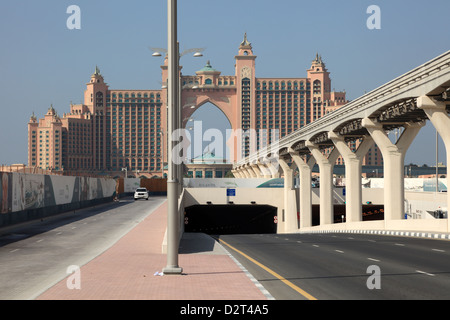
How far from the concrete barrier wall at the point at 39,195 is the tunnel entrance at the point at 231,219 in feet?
96.7

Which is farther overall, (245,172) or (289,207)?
(245,172)

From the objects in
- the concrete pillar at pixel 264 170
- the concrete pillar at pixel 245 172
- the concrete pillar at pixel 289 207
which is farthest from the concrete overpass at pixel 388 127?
the concrete pillar at pixel 245 172

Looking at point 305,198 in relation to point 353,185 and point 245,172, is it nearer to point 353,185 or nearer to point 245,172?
point 353,185

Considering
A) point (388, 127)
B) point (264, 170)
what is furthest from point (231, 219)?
point (388, 127)

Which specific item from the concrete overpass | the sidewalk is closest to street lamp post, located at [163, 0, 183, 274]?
the sidewalk

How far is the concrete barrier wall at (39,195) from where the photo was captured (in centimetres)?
3919

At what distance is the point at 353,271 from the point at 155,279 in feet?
18.8

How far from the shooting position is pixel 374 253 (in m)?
24.1

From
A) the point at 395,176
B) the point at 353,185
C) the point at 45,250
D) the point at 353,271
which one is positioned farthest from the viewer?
the point at 353,185

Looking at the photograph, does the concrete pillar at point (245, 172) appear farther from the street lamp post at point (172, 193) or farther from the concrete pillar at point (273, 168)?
the street lamp post at point (172, 193)

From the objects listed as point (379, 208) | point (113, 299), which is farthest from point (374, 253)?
point (379, 208)

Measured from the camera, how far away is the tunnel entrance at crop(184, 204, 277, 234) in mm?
101938

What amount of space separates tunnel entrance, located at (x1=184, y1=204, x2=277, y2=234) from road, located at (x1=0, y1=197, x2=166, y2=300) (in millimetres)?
56793

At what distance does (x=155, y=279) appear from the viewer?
53.4ft
